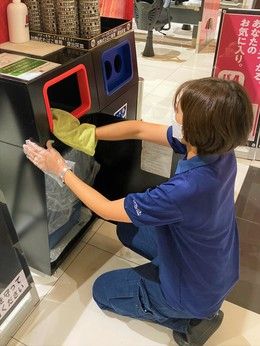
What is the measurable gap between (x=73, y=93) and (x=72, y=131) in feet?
1.03

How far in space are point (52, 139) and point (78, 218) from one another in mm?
582

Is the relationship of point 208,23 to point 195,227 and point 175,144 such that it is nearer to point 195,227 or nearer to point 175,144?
point 175,144

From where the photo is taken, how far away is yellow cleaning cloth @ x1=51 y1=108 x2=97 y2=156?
4.09 ft

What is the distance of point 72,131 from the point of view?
1275mm

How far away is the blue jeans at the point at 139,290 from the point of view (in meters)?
1.28

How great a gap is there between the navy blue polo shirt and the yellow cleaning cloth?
275mm

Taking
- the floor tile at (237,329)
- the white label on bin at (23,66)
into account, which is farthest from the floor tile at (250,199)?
the white label on bin at (23,66)

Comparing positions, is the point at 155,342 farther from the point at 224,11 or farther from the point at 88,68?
the point at 224,11

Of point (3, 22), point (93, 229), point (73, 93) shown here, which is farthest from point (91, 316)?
point (3, 22)

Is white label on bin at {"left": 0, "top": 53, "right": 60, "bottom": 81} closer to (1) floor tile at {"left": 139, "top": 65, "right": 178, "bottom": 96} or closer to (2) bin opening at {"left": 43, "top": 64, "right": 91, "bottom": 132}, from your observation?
(2) bin opening at {"left": 43, "top": 64, "right": 91, "bottom": 132}

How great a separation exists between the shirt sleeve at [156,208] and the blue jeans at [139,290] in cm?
32

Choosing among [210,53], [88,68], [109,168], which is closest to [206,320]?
[109,168]

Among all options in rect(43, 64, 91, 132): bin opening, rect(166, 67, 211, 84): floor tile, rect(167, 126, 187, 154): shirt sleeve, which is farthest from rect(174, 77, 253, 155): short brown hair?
rect(166, 67, 211, 84): floor tile

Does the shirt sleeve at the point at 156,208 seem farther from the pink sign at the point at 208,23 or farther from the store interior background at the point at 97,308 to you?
the pink sign at the point at 208,23
